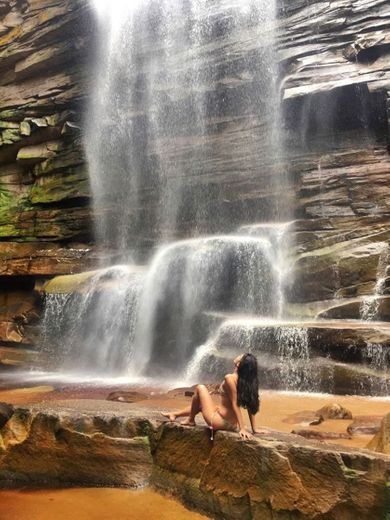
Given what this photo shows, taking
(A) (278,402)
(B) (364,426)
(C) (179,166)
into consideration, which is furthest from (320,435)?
(C) (179,166)

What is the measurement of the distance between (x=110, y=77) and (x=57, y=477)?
21.8 meters

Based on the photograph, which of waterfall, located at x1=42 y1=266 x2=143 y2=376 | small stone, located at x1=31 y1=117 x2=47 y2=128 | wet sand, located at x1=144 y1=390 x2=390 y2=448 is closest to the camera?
wet sand, located at x1=144 y1=390 x2=390 y2=448

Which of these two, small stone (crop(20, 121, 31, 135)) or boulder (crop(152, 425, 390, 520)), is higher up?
small stone (crop(20, 121, 31, 135))

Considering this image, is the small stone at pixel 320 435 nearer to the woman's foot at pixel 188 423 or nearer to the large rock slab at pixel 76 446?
the woman's foot at pixel 188 423

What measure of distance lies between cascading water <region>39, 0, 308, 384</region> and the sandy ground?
3.82 metres

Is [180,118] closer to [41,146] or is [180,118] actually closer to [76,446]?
[41,146]

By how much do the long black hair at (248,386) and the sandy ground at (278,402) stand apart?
4.95 ft

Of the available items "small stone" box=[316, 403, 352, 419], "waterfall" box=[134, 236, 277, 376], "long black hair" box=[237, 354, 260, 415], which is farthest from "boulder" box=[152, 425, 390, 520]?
"waterfall" box=[134, 236, 277, 376]

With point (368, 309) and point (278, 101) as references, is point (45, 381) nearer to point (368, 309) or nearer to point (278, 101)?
point (368, 309)

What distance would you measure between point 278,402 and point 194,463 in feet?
13.3

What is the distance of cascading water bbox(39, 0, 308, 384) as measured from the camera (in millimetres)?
14734

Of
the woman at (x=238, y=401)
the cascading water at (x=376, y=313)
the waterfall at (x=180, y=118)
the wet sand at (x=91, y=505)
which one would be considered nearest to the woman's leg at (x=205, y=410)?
the woman at (x=238, y=401)

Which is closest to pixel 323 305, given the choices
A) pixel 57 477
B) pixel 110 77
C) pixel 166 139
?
pixel 57 477

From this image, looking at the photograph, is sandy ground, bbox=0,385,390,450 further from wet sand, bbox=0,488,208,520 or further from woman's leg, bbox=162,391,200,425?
wet sand, bbox=0,488,208,520
